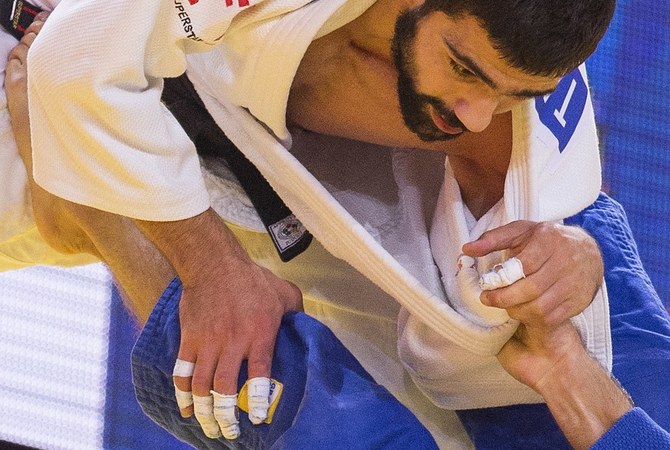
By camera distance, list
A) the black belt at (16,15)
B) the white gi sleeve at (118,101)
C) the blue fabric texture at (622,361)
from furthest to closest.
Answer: the black belt at (16,15) < the blue fabric texture at (622,361) < the white gi sleeve at (118,101)

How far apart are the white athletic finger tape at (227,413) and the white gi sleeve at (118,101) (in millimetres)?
238

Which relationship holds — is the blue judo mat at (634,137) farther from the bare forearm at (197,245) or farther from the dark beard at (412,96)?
the dark beard at (412,96)

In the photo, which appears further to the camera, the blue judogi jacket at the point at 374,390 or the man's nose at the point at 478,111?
the man's nose at the point at 478,111

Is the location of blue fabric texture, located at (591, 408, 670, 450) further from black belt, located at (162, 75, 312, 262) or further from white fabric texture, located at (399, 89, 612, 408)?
black belt, located at (162, 75, 312, 262)

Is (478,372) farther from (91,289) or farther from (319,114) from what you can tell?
(91,289)

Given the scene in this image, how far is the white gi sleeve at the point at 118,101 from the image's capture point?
126 cm

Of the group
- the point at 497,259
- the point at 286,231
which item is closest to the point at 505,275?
the point at 497,259

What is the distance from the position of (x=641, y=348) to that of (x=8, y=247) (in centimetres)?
93

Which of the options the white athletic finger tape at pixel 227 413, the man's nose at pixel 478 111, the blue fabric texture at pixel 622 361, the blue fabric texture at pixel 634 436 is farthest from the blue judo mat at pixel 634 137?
the blue fabric texture at pixel 634 436

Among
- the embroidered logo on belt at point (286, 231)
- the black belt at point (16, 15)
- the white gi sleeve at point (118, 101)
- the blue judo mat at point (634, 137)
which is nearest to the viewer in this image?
the white gi sleeve at point (118, 101)

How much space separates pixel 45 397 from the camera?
1951 millimetres

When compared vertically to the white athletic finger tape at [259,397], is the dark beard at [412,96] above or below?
above

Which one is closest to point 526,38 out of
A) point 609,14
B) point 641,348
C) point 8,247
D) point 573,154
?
point 609,14

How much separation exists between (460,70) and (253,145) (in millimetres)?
290
